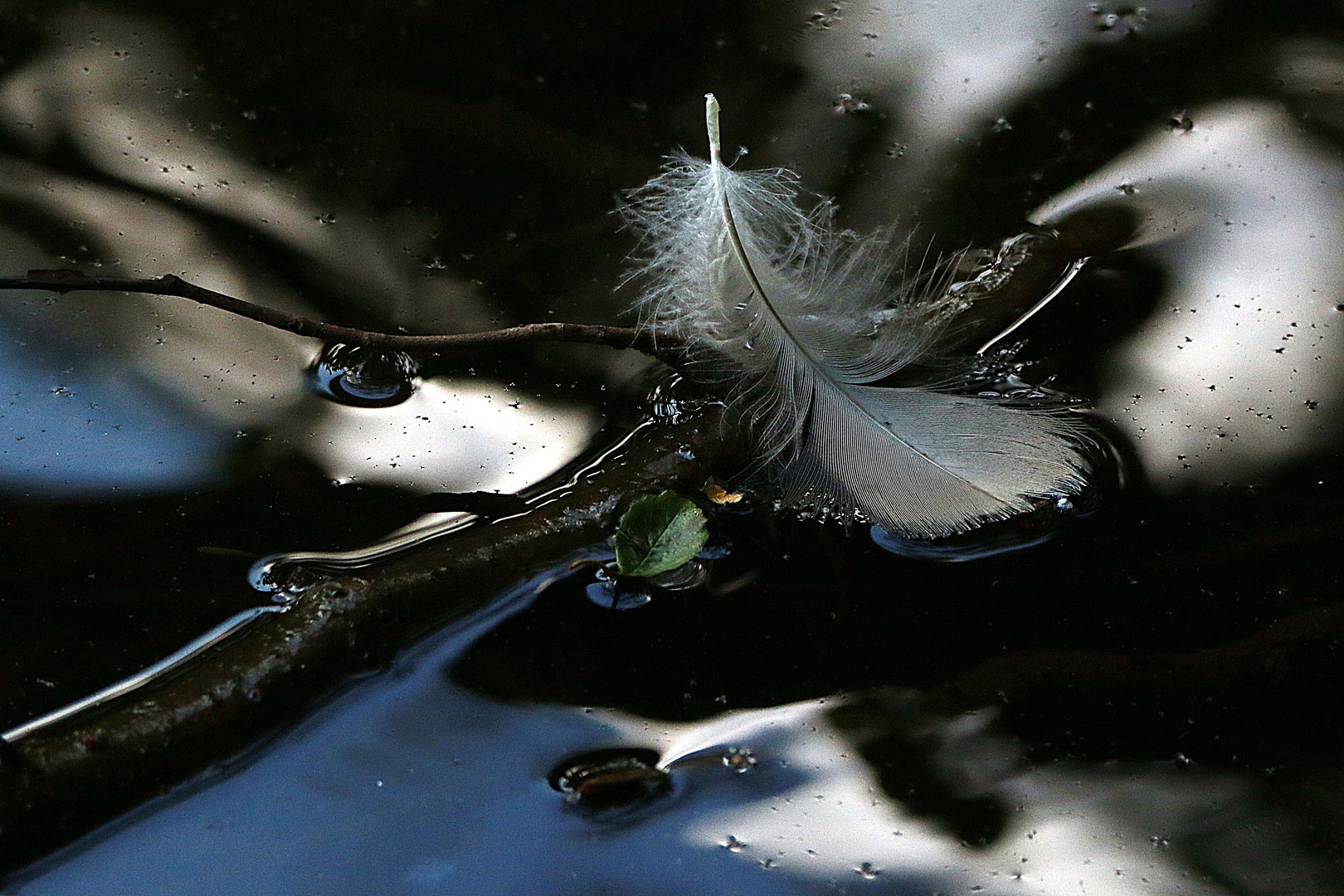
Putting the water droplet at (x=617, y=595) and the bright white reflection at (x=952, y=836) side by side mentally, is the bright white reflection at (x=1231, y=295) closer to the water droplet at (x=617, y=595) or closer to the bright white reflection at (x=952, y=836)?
the bright white reflection at (x=952, y=836)

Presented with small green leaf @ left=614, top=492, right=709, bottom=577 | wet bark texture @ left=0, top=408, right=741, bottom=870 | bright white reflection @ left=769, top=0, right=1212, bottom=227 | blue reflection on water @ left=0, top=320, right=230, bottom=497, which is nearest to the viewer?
wet bark texture @ left=0, top=408, right=741, bottom=870

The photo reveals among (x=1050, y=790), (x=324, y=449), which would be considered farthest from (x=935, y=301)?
(x=324, y=449)

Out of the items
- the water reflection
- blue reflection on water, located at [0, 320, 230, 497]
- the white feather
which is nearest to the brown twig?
the white feather

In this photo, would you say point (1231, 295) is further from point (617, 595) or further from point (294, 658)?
point (294, 658)

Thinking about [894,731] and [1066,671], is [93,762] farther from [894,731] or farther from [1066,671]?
[1066,671]

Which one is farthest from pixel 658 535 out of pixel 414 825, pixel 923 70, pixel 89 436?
pixel 923 70

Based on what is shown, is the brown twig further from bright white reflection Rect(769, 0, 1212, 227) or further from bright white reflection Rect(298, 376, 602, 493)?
bright white reflection Rect(769, 0, 1212, 227)

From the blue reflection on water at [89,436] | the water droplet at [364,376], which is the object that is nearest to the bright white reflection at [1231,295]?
the water droplet at [364,376]
